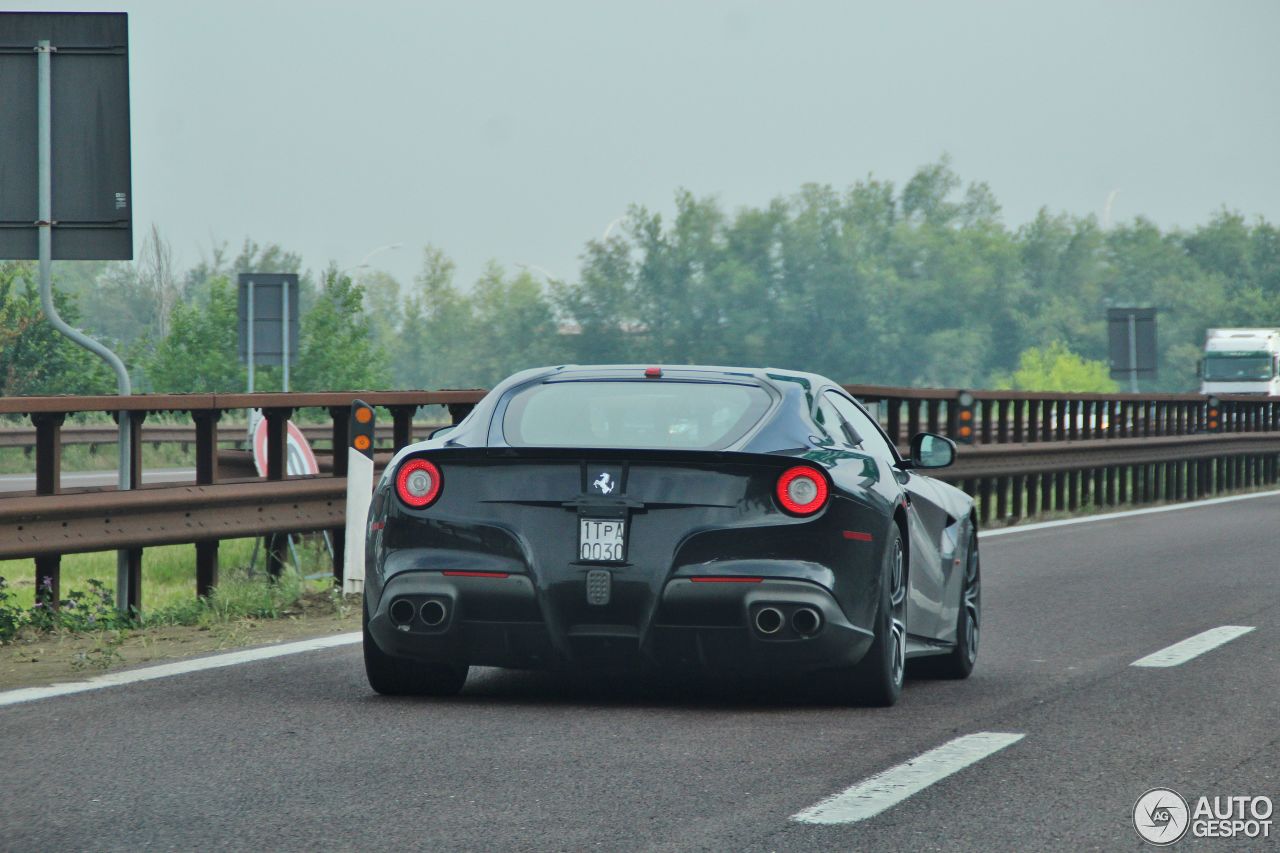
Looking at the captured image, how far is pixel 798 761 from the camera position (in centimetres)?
595

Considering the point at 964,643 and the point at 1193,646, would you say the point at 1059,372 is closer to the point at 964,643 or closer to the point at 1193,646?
the point at 1193,646

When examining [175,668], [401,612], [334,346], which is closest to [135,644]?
[175,668]

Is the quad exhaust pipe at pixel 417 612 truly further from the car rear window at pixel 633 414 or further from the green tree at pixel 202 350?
the green tree at pixel 202 350

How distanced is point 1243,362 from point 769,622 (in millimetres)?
59820

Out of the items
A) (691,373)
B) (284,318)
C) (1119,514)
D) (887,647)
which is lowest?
(1119,514)

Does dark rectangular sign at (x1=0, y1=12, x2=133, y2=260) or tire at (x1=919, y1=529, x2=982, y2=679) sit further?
dark rectangular sign at (x1=0, y1=12, x2=133, y2=260)

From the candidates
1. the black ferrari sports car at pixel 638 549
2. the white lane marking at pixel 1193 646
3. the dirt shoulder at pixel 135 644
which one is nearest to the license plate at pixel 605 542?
the black ferrari sports car at pixel 638 549

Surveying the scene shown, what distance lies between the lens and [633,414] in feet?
23.6

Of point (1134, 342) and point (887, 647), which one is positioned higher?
point (1134, 342)

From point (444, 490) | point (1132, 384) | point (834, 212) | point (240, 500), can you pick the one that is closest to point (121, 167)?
point (240, 500)

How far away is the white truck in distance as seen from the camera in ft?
206

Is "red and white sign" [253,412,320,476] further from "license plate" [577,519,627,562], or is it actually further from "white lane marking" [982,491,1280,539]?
"white lane marking" [982,491,1280,539]

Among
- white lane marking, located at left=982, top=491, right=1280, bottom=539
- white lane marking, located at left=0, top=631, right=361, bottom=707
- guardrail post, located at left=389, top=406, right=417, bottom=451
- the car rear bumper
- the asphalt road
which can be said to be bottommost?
white lane marking, located at left=982, top=491, right=1280, bottom=539

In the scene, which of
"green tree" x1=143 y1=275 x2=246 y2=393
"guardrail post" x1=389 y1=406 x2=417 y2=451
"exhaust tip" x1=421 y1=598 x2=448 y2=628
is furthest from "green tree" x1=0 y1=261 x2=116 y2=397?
"exhaust tip" x1=421 y1=598 x2=448 y2=628
